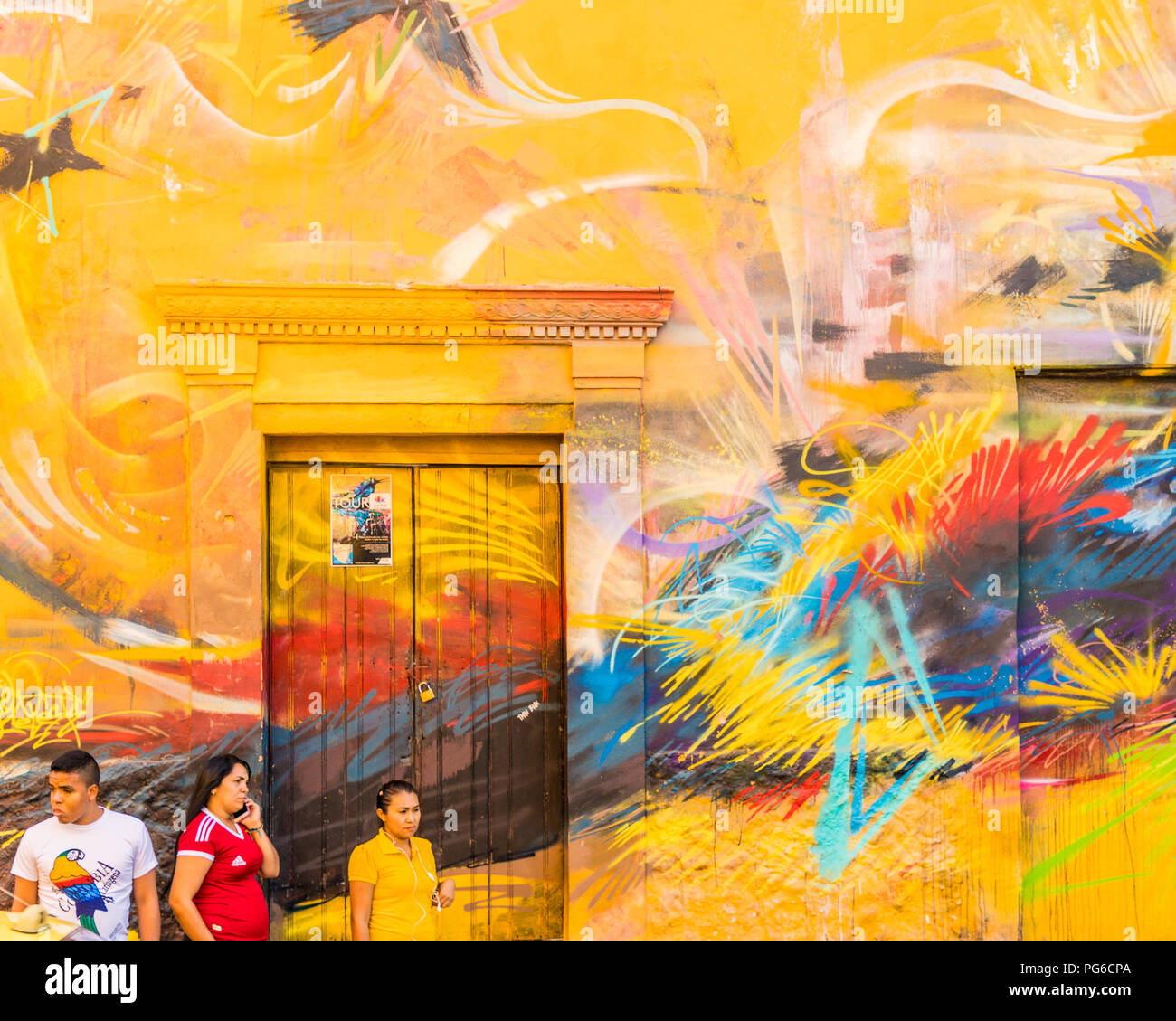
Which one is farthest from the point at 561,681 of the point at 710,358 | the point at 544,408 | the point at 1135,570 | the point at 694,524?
the point at 1135,570

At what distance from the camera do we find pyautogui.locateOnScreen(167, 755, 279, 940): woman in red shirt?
13.9 ft

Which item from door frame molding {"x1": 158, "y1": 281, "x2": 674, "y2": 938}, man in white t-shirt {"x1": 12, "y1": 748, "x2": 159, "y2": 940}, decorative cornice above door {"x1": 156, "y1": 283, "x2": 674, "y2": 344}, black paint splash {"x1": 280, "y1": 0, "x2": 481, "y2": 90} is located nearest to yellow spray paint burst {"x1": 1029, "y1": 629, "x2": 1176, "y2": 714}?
door frame molding {"x1": 158, "y1": 281, "x2": 674, "y2": 938}

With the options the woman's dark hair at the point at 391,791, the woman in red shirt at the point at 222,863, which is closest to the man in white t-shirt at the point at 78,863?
the woman in red shirt at the point at 222,863

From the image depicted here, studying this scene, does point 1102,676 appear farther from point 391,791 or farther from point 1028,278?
point 391,791

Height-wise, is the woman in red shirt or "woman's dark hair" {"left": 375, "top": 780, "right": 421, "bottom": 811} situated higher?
"woman's dark hair" {"left": 375, "top": 780, "right": 421, "bottom": 811}

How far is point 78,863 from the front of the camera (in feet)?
13.9

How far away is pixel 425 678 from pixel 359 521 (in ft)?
2.83

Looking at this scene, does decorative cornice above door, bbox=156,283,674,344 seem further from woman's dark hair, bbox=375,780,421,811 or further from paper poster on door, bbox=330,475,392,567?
woman's dark hair, bbox=375,780,421,811

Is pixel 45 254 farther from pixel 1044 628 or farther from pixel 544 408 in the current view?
pixel 1044 628

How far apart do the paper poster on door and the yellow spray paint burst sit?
341cm

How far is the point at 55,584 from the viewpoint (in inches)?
201

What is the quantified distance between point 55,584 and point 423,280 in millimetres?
2285

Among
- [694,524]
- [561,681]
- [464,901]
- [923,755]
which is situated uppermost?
[694,524]

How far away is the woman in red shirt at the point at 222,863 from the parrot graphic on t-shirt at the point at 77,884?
338 mm
